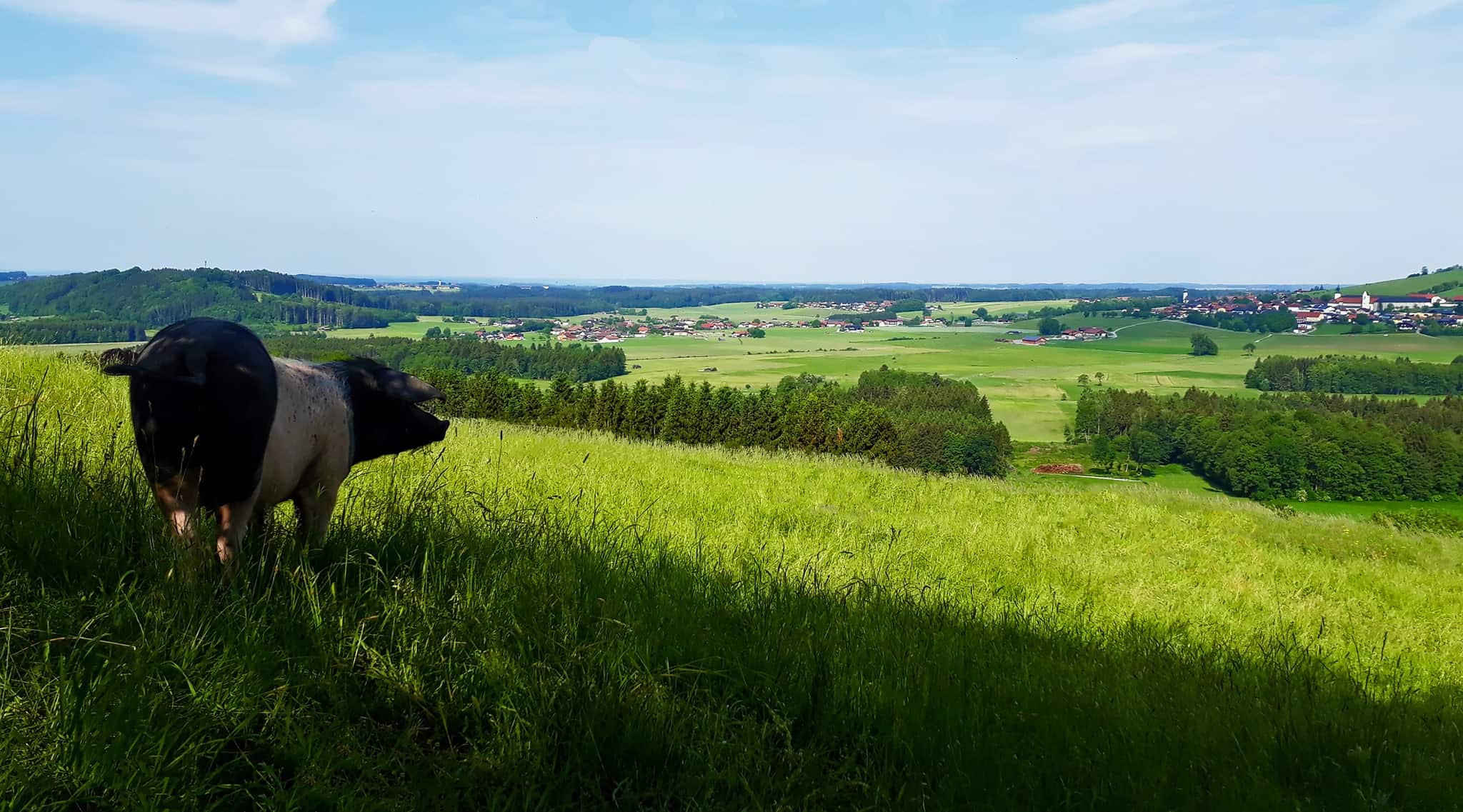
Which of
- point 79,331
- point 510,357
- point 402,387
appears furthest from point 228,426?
point 510,357

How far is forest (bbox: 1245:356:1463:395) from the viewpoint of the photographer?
12838cm

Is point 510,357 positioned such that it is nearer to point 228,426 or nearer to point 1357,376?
point 228,426

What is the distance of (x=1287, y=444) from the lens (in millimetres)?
81250

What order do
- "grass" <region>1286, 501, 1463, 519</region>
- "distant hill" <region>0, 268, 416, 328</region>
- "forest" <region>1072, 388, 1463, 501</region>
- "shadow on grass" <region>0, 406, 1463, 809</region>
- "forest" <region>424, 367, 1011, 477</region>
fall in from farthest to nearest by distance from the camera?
1. "forest" <region>1072, 388, 1463, 501</region>
2. "grass" <region>1286, 501, 1463, 519</region>
3. "forest" <region>424, 367, 1011, 477</region>
4. "distant hill" <region>0, 268, 416, 328</region>
5. "shadow on grass" <region>0, 406, 1463, 809</region>

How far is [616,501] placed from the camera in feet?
30.9

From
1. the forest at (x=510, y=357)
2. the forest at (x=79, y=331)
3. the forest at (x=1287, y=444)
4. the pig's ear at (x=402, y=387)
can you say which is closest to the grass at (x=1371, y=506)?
the forest at (x=1287, y=444)

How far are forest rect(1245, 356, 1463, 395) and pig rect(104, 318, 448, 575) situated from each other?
149 meters

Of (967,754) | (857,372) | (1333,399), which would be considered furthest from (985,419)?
(967,754)

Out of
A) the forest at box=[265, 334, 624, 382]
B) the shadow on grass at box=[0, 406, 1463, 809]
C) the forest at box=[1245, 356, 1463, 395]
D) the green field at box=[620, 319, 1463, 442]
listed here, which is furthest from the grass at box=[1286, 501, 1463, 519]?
the shadow on grass at box=[0, 406, 1463, 809]

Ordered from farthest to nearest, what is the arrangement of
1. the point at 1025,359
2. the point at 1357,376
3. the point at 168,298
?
the point at 1025,359, the point at 1357,376, the point at 168,298

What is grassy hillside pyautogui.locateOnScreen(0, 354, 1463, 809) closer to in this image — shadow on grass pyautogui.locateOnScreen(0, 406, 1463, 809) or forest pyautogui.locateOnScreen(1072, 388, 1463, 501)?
shadow on grass pyautogui.locateOnScreen(0, 406, 1463, 809)

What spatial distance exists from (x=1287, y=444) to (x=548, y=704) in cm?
9728

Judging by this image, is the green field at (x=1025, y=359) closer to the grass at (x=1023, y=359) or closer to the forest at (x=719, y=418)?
the grass at (x=1023, y=359)

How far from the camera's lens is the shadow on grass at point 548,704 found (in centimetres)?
220
